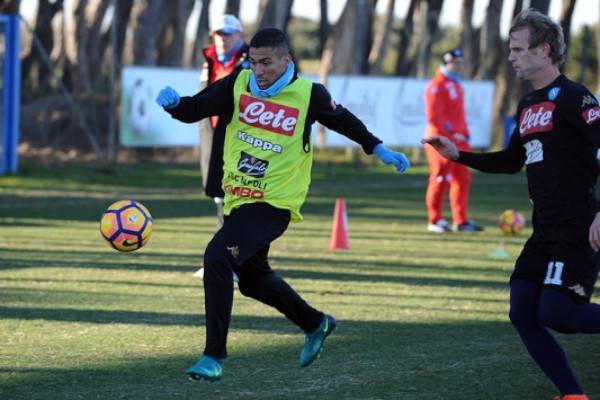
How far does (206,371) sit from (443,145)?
176 centimetres

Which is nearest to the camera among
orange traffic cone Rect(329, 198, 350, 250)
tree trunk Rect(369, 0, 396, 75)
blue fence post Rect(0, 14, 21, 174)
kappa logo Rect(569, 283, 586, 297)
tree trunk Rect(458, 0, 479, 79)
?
kappa logo Rect(569, 283, 586, 297)

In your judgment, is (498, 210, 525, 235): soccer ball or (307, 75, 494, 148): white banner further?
(307, 75, 494, 148): white banner

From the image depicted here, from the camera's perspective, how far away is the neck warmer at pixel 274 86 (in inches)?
250

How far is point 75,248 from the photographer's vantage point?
40.6ft

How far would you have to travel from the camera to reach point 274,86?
6.36 m

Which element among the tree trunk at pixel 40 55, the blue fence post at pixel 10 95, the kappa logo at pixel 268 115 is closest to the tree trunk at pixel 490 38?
the tree trunk at pixel 40 55

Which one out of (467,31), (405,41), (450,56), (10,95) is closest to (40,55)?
(10,95)

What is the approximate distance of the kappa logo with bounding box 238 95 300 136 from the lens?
634 cm

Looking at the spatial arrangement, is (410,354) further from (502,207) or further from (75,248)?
(502,207)

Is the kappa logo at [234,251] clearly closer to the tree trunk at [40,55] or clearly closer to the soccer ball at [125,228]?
the soccer ball at [125,228]

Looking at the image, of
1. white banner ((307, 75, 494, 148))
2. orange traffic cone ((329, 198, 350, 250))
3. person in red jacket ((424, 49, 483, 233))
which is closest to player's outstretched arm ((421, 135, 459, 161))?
orange traffic cone ((329, 198, 350, 250))

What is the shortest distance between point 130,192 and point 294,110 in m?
13.4

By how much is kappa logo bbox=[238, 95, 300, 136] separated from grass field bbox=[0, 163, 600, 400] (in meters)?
1.41

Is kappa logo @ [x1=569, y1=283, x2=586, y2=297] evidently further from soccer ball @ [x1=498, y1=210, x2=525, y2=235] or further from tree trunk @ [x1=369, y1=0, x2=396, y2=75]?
tree trunk @ [x1=369, y1=0, x2=396, y2=75]
